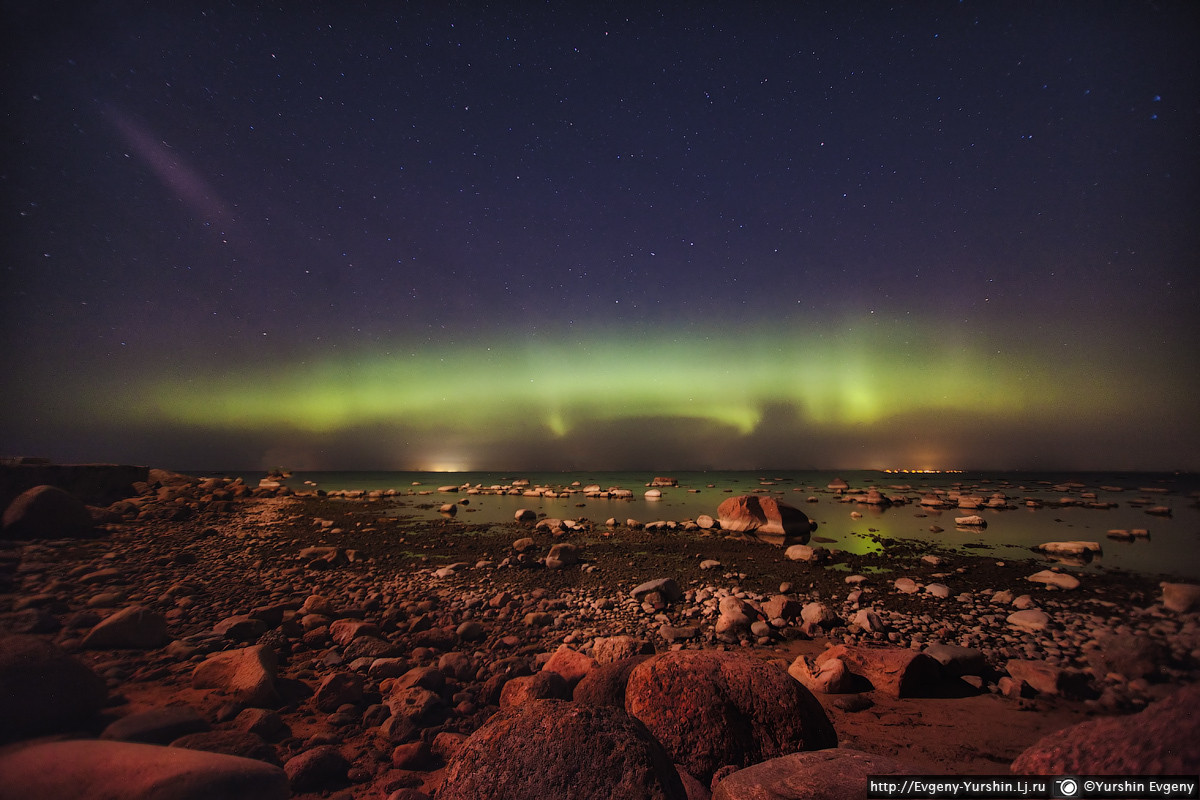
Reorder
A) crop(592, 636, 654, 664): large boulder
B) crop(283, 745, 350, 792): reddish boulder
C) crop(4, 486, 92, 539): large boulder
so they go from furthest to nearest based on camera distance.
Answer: crop(4, 486, 92, 539): large boulder < crop(592, 636, 654, 664): large boulder < crop(283, 745, 350, 792): reddish boulder

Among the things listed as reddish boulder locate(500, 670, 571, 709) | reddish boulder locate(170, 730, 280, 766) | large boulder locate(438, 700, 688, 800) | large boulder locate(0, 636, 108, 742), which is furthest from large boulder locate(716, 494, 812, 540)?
large boulder locate(0, 636, 108, 742)

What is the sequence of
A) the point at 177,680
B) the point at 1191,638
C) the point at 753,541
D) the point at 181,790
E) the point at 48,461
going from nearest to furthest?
the point at 181,790 < the point at 1191,638 < the point at 177,680 < the point at 753,541 < the point at 48,461

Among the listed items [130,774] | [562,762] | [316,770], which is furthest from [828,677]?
[130,774]

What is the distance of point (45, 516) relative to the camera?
8672 mm

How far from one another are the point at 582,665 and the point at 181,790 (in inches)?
112

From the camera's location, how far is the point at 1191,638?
2.50 m

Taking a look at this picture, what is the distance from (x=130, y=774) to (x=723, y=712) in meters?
3.59

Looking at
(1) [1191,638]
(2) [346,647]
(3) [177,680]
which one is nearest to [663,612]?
(2) [346,647]

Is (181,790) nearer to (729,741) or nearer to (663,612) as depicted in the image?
(729,741)

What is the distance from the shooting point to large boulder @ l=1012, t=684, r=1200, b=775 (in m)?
1.39

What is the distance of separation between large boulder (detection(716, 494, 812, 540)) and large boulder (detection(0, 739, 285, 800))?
41.7 feet

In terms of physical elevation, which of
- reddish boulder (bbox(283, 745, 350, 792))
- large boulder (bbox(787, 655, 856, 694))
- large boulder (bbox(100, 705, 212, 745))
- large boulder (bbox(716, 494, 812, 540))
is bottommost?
large boulder (bbox(716, 494, 812, 540))

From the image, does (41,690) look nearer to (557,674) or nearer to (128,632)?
(128,632)

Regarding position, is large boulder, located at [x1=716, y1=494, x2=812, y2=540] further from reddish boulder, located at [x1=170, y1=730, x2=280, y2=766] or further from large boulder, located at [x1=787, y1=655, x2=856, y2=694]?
reddish boulder, located at [x1=170, y1=730, x2=280, y2=766]
